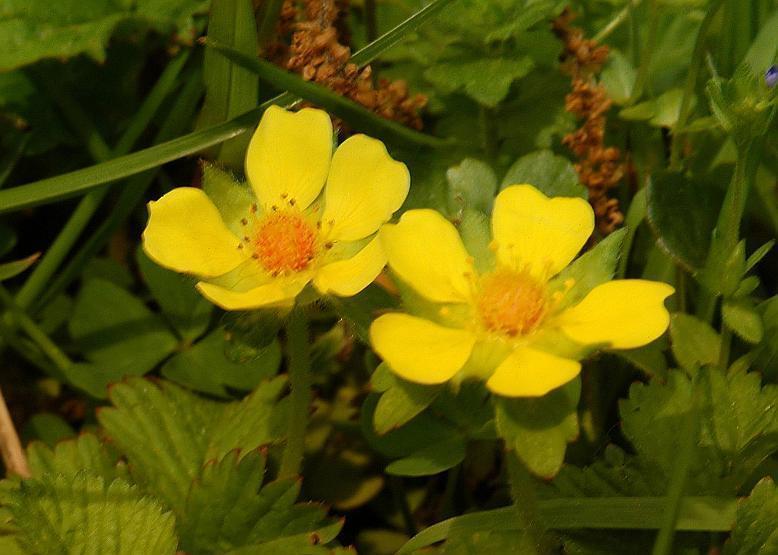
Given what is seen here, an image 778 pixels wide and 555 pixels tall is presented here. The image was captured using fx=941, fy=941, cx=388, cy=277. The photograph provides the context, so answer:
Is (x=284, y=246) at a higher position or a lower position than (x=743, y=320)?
higher

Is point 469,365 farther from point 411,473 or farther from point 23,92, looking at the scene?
point 23,92

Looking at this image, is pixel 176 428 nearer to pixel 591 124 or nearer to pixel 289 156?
pixel 289 156

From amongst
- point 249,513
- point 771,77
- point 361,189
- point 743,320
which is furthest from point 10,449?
point 771,77

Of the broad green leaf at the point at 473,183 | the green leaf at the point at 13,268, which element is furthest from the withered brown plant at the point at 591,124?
the green leaf at the point at 13,268

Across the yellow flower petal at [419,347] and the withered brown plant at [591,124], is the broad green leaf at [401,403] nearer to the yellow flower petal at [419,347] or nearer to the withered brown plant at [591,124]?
the yellow flower petal at [419,347]

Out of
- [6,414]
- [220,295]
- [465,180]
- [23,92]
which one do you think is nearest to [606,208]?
[465,180]

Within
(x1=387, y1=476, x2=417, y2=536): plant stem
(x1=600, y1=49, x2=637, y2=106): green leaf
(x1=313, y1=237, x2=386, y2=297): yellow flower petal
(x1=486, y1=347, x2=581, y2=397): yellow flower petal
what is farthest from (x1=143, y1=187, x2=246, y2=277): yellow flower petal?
(x1=600, y1=49, x2=637, y2=106): green leaf

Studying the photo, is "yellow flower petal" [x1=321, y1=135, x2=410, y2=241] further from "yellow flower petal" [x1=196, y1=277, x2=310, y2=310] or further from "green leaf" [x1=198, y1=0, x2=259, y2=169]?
"green leaf" [x1=198, y1=0, x2=259, y2=169]
